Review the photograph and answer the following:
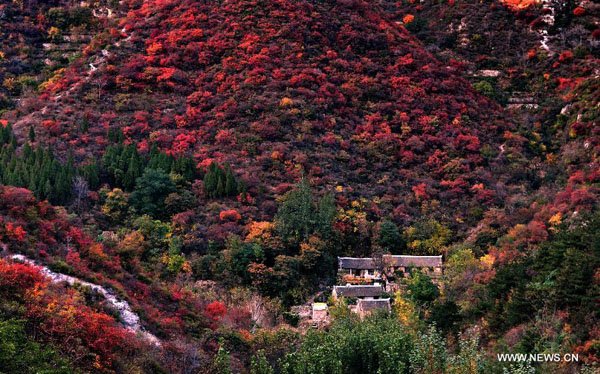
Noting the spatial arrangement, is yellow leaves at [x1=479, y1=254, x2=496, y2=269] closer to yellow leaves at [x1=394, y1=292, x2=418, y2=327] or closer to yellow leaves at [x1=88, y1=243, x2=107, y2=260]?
yellow leaves at [x1=394, y1=292, x2=418, y2=327]

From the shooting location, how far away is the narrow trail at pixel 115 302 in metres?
29.7

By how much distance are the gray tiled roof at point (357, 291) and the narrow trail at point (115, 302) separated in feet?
74.1

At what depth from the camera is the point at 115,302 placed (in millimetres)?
30984

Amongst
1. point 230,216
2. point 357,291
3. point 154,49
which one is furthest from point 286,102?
point 357,291

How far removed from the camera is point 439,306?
42625mm

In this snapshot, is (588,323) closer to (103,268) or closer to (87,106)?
(103,268)

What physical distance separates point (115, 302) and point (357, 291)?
23995 mm

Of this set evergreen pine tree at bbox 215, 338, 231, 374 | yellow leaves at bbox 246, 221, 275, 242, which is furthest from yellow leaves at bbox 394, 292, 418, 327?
evergreen pine tree at bbox 215, 338, 231, 374

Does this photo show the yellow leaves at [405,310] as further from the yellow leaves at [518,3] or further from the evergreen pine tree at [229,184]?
the yellow leaves at [518,3]

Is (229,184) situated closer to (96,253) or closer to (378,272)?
(378,272)

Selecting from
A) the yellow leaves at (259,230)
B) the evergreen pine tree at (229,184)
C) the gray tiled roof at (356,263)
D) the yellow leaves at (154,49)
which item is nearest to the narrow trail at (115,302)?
the yellow leaves at (259,230)

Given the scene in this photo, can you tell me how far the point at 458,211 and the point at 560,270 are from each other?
2524 cm

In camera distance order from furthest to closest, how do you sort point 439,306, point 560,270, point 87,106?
point 87,106 → point 439,306 → point 560,270

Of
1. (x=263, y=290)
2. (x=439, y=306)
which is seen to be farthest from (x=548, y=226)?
(x=263, y=290)
